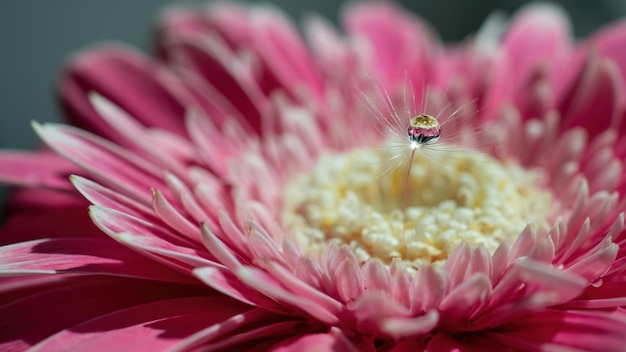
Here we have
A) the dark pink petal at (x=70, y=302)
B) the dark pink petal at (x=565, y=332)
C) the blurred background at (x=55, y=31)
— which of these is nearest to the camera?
the dark pink petal at (x=565, y=332)

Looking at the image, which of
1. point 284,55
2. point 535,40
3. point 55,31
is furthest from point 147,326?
point 55,31

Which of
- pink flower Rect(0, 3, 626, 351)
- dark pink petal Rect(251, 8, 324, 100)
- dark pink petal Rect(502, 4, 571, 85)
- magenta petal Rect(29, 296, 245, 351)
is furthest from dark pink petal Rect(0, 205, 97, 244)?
dark pink petal Rect(502, 4, 571, 85)

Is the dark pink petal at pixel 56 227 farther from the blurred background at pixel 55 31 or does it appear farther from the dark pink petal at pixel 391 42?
the blurred background at pixel 55 31

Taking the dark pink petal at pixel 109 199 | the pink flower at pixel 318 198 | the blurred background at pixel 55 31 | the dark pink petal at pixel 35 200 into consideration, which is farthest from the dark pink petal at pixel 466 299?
the blurred background at pixel 55 31

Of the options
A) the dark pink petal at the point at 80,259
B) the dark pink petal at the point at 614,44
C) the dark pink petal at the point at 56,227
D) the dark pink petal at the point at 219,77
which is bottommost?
the dark pink petal at the point at 80,259

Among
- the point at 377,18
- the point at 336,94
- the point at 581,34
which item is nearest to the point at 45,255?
the point at 336,94

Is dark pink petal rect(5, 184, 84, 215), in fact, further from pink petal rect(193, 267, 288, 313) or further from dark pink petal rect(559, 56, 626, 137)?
dark pink petal rect(559, 56, 626, 137)

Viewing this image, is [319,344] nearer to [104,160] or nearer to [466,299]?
[466,299]
